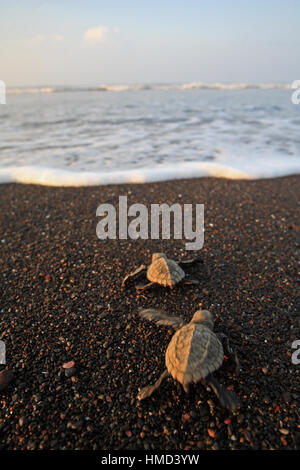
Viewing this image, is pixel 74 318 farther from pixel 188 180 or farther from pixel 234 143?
pixel 234 143

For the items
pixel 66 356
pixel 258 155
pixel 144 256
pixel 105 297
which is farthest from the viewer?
pixel 258 155

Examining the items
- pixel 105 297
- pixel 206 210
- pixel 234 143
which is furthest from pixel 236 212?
pixel 234 143

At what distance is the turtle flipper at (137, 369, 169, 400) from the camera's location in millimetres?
1655

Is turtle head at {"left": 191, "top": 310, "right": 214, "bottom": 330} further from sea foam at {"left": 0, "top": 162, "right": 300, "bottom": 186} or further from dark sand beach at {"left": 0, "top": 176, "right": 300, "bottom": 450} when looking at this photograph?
sea foam at {"left": 0, "top": 162, "right": 300, "bottom": 186}

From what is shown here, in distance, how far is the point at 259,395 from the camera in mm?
1691

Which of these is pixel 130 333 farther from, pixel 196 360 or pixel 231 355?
pixel 231 355

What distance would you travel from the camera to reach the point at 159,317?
7.06 feet

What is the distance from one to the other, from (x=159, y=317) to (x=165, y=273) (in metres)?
0.46

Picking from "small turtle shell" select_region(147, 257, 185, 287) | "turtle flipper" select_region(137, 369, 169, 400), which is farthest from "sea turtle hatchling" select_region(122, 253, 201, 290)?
"turtle flipper" select_region(137, 369, 169, 400)

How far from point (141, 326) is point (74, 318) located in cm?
57

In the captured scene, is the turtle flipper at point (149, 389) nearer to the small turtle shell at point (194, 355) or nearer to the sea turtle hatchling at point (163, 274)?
the small turtle shell at point (194, 355)

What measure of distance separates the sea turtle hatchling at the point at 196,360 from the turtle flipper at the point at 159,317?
185mm
